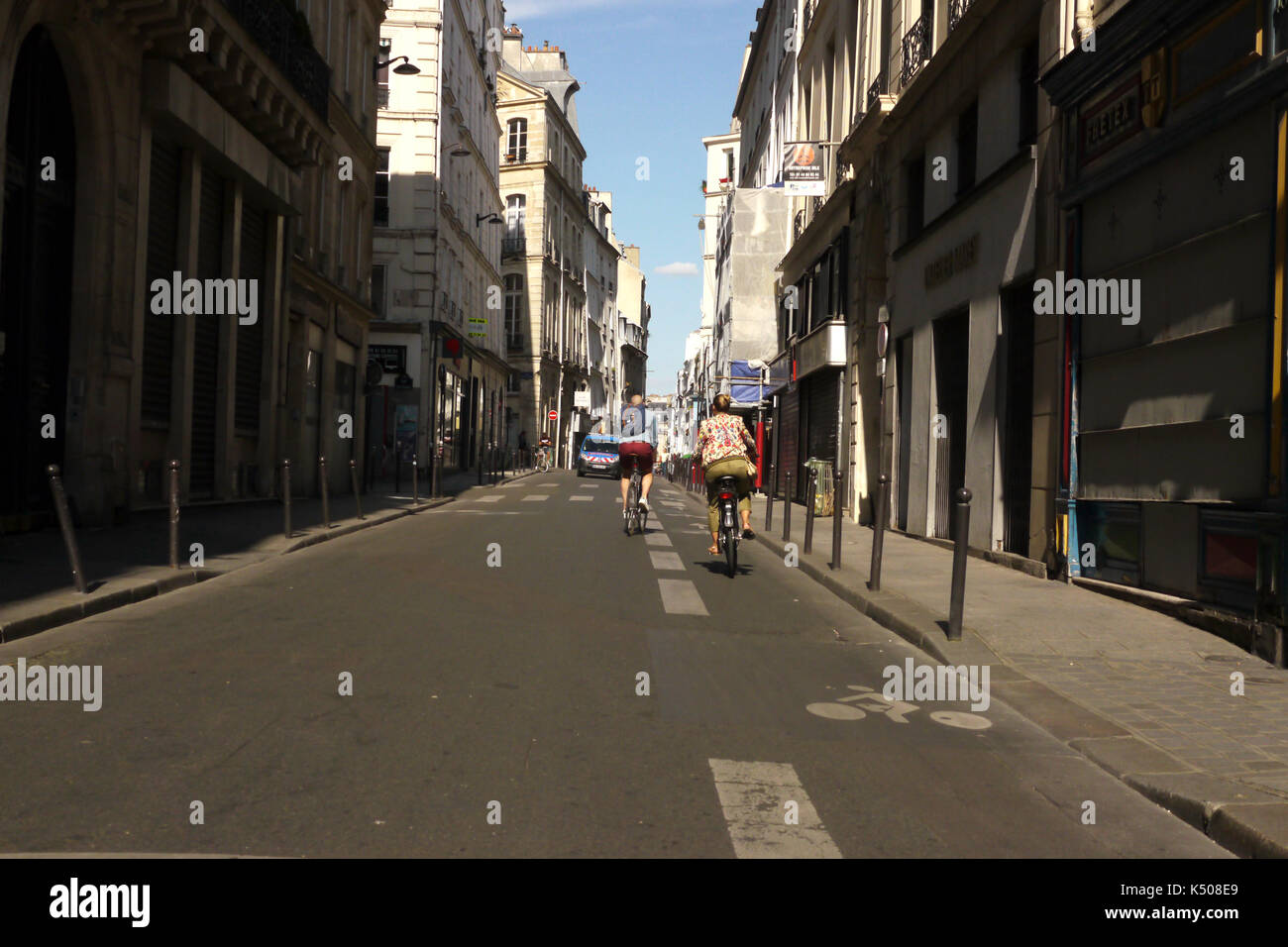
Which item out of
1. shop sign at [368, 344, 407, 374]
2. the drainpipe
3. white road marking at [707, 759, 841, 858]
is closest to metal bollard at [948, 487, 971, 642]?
white road marking at [707, 759, 841, 858]

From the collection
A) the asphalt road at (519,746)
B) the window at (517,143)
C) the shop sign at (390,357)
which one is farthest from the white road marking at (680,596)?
the window at (517,143)

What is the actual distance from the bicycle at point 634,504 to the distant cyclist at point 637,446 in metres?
0.04

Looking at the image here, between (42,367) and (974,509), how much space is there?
420 inches

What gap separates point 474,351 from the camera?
4728cm

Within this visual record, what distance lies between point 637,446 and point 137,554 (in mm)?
6953

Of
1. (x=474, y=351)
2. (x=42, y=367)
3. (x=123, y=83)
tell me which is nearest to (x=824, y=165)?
(x=123, y=83)

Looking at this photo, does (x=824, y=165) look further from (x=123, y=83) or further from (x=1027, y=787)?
(x=1027, y=787)

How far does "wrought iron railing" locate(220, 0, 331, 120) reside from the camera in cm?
1686

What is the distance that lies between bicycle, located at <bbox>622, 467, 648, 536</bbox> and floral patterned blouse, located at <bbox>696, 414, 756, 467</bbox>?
3871mm

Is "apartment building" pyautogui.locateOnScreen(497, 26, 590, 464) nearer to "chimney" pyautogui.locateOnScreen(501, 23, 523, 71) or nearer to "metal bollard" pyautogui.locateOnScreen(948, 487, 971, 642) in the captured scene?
"chimney" pyautogui.locateOnScreen(501, 23, 523, 71)

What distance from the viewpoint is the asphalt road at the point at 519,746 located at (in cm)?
378

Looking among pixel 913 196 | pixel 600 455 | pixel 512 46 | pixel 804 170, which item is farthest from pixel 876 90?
pixel 512 46

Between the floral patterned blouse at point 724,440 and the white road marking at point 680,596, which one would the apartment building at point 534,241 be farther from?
the white road marking at point 680,596

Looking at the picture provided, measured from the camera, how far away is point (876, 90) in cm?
2034
